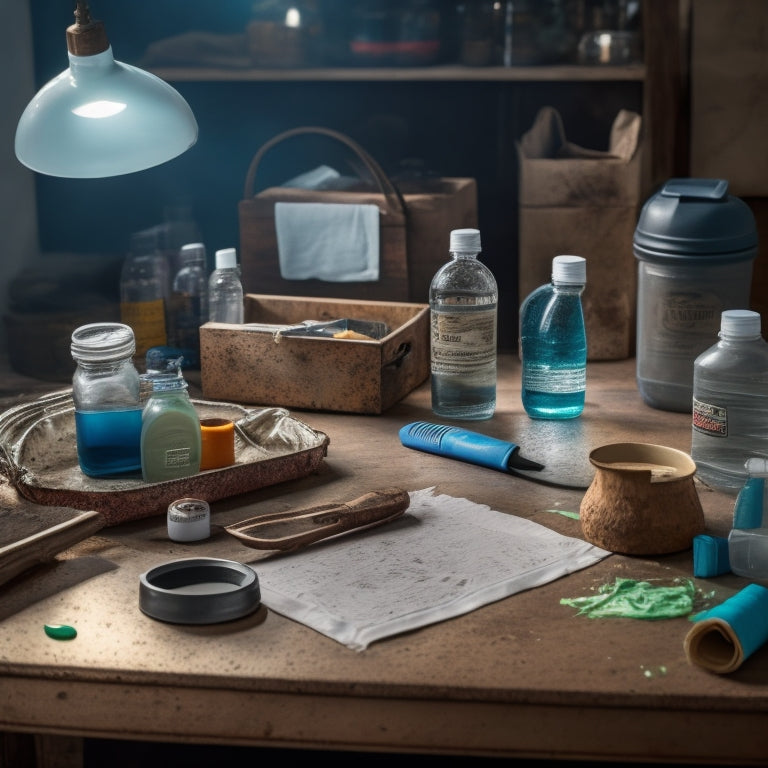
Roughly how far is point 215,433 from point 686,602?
596 millimetres

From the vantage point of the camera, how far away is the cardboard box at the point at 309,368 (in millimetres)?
1642

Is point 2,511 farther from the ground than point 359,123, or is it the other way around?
point 359,123

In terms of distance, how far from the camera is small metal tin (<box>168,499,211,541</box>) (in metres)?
1.21

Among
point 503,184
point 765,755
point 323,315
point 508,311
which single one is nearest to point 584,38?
point 503,184

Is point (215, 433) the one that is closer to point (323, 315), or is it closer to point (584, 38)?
point (323, 315)

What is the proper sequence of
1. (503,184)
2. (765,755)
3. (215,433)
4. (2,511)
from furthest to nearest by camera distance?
(503,184)
(215,433)
(2,511)
(765,755)

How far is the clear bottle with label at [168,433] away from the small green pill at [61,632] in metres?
0.34

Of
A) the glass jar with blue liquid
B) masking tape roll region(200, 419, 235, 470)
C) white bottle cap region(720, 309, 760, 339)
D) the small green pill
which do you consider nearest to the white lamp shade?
the glass jar with blue liquid

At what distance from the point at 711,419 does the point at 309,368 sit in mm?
575

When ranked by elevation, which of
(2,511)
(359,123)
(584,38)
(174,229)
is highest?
(584,38)

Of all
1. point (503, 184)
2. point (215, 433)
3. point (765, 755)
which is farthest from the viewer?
point (503, 184)

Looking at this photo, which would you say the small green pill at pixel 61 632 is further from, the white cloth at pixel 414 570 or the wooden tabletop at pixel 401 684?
the white cloth at pixel 414 570

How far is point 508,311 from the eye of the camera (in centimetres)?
230

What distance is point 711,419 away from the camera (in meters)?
1.36
